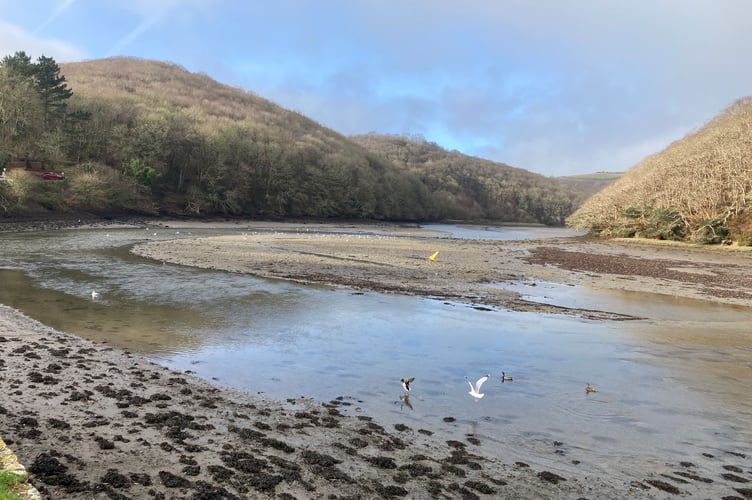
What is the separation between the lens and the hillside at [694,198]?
2249 inches

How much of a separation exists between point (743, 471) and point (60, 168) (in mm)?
77547

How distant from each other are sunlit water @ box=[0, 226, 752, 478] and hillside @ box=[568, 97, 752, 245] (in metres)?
42.8

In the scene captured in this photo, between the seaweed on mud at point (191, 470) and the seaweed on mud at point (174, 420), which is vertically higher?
the seaweed on mud at point (191, 470)

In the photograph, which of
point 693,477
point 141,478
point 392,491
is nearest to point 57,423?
point 141,478

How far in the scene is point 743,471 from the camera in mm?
7340

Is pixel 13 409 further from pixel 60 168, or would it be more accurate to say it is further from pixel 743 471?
pixel 60 168

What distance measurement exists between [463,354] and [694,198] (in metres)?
61.2

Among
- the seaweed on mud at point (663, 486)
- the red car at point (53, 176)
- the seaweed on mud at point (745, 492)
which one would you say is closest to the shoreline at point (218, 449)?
the seaweed on mud at point (663, 486)

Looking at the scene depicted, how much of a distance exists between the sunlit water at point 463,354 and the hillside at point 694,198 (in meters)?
42.8

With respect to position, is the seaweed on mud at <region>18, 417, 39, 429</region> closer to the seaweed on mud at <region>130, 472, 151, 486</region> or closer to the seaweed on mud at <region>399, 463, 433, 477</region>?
the seaweed on mud at <region>130, 472, 151, 486</region>

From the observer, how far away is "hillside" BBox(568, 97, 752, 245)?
57.1 m

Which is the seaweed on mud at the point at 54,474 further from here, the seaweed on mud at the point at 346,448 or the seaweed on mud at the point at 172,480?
the seaweed on mud at the point at 346,448

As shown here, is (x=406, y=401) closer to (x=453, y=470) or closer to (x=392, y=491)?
(x=453, y=470)

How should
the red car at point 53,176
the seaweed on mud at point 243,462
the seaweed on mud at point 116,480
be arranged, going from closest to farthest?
1. the seaweed on mud at point 116,480
2. the seaweed on mud at point 243,462
3. the red car at point 53,176
